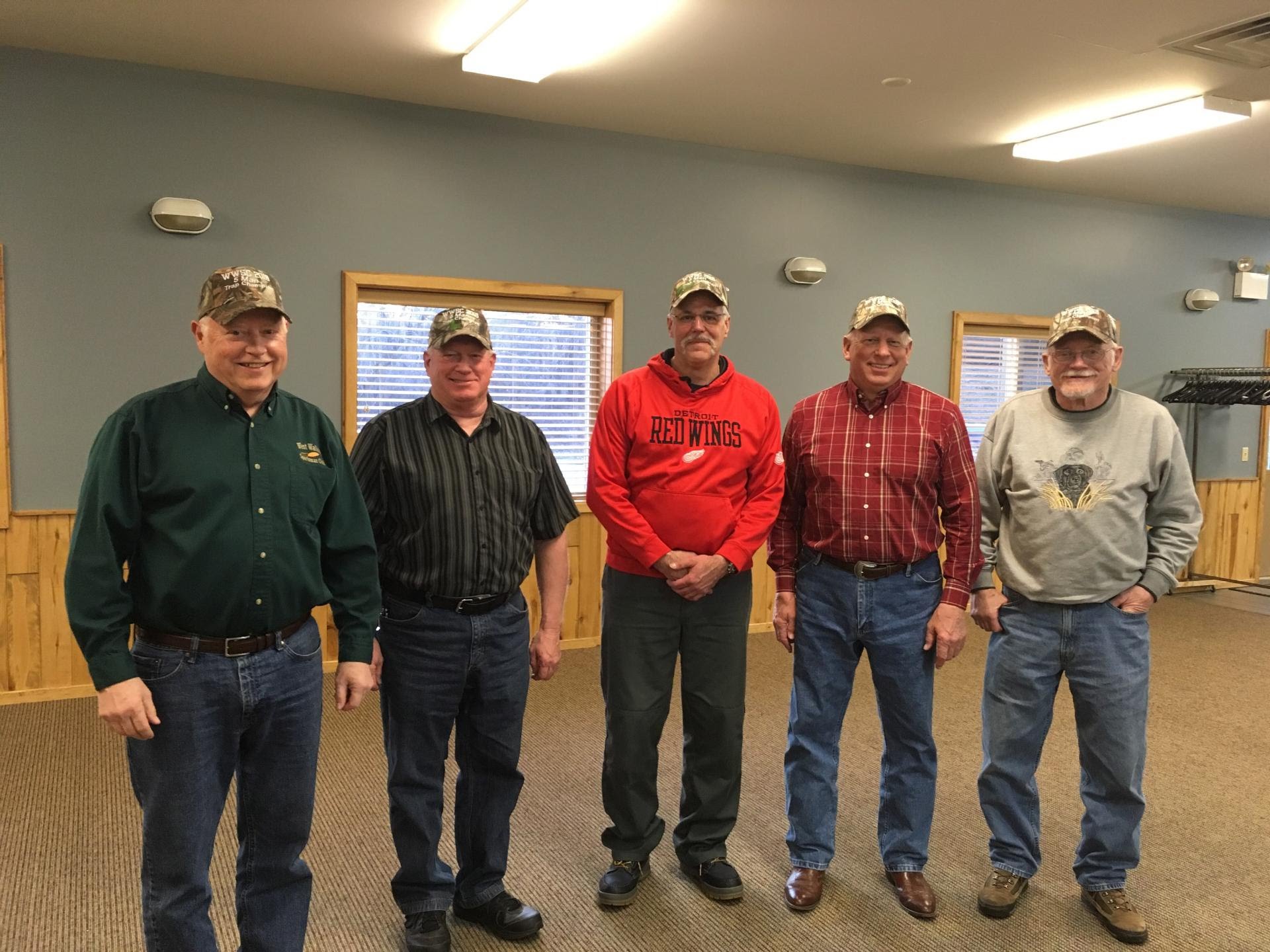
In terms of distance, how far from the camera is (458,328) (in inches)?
87.6

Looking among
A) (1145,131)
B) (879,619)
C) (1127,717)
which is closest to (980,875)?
(1127,717)

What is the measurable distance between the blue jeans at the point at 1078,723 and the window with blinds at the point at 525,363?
9.71ft

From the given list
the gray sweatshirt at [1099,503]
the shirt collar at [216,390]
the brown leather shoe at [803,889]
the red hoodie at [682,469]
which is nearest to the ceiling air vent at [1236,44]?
the gray sweatshirt at [1099,503]

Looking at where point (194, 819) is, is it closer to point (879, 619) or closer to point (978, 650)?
point (879, 619)

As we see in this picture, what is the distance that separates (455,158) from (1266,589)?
6.05 metres

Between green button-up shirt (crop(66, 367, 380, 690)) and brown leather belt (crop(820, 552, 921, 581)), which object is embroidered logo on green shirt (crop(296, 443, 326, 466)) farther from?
brown leather belt (crop(820, 552, 921, 581))

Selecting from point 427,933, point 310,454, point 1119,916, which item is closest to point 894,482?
point 1119,916

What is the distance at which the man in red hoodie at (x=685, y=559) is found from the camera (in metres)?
2.54

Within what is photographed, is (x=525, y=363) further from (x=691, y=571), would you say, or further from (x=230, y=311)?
(x=230, y=311)

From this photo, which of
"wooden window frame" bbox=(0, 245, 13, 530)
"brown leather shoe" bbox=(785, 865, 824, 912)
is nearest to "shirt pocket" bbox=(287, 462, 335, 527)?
"brown leather shoe" bbox=(785, 865, 824, 912)

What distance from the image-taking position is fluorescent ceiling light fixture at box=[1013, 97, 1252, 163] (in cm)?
451

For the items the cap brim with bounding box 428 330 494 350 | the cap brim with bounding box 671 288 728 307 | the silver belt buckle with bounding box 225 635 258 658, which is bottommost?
the silver belt buckle with bounding box 225 635 258 658

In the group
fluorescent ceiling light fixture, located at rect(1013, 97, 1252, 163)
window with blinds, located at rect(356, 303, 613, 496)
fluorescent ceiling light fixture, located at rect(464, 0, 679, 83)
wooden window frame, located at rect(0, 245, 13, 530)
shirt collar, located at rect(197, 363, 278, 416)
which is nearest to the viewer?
shirt collar, located at rect(197, 363, 278, 416)

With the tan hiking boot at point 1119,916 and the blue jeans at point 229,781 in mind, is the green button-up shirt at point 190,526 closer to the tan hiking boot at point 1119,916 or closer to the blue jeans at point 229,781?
the blue jeans at point 229,781
